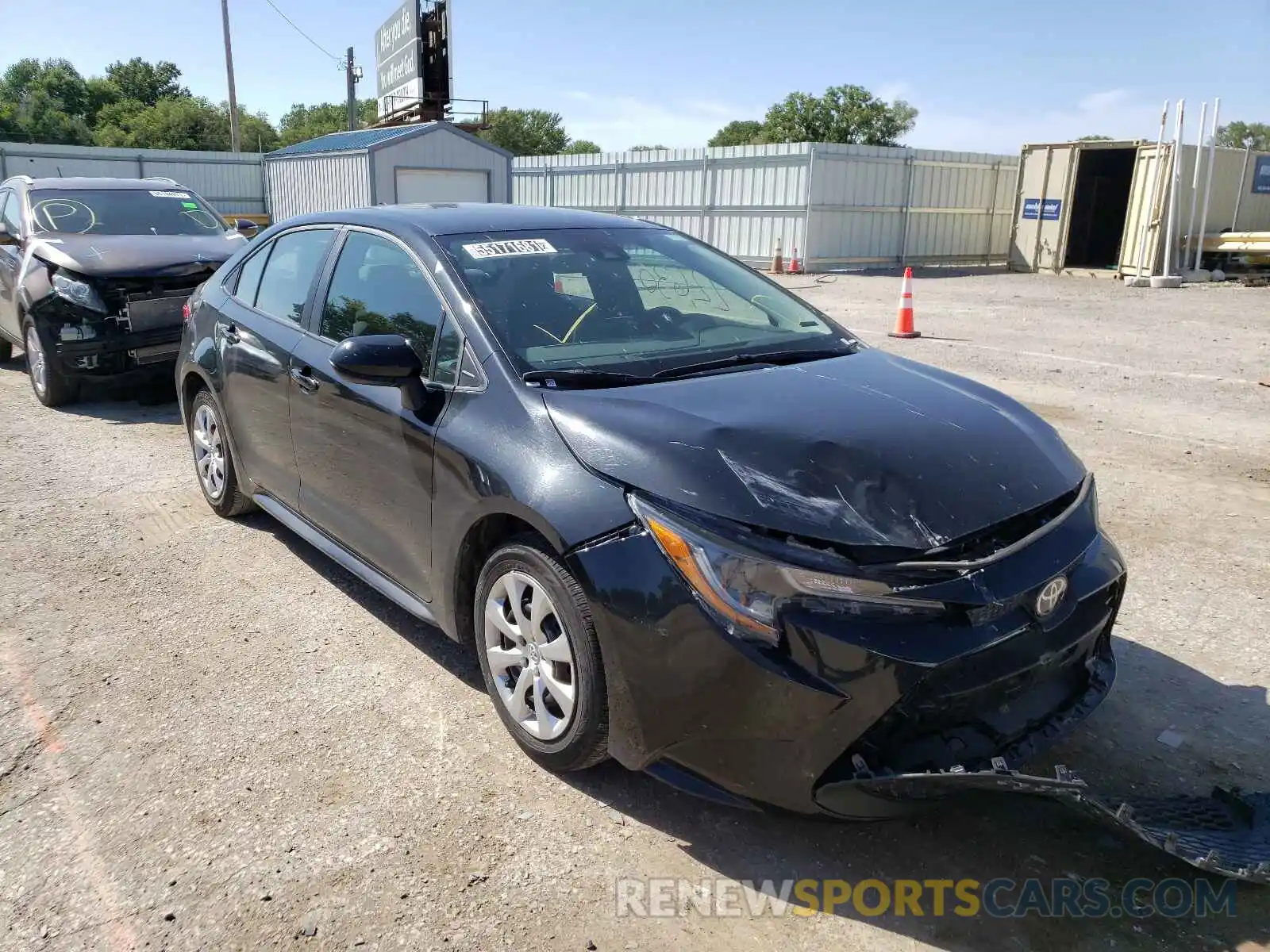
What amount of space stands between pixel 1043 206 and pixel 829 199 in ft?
15.9

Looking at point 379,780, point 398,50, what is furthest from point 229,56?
point 379,780

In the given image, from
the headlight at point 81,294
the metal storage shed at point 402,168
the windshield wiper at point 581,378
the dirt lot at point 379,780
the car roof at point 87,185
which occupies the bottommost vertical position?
the dirt lot at point 379,780

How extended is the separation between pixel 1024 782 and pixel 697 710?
0.78 metres

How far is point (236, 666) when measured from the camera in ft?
12.2

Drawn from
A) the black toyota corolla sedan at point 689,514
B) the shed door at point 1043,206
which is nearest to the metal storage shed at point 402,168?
the shed door at point 1043,206

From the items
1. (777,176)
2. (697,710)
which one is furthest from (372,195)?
(697,710)

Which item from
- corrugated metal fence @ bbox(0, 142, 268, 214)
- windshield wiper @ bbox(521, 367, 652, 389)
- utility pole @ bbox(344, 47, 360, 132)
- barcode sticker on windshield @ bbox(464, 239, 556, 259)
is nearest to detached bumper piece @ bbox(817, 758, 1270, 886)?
windshield wiper @ bbox(521, 367, 652, 389)

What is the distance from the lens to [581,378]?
3.08 m

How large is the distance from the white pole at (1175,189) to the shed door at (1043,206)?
2.62 m

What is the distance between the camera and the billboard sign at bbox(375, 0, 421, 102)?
32.7 m

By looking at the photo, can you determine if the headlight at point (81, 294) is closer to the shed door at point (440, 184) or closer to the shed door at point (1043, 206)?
the shed door at point (440, 184)

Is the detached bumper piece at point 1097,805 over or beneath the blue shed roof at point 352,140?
beneath

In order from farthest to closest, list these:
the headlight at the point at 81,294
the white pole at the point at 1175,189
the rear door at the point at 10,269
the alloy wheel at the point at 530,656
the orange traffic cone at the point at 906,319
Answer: the white pole at the point at 1175,189, the orange traffic cone at the point at 906,319, the rear door at the point at 10,269, the headlight at the point at 81,294, the alloy wheel at the point at 530,656

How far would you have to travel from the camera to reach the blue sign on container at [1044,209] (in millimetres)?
21438
